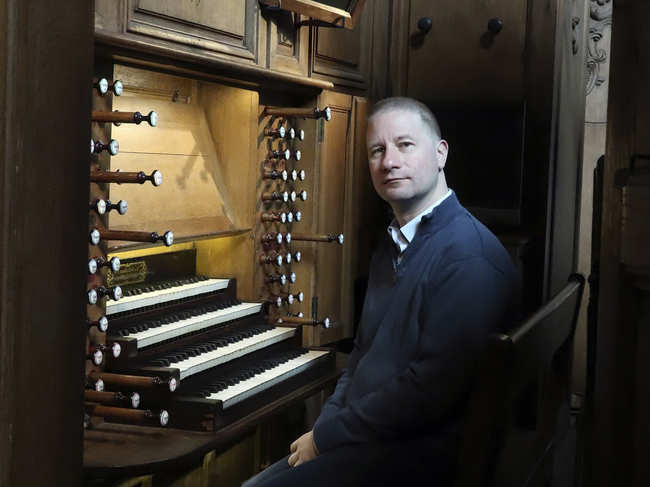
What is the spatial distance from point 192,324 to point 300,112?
1.18 metres

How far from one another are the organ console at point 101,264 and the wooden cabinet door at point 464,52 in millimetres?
2236

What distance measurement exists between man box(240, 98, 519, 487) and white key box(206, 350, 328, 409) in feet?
2.04

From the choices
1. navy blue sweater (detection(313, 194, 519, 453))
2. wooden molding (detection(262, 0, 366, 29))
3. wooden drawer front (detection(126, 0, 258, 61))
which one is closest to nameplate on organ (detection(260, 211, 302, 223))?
wooden drawer front (detection(126, 0, 258, 61))

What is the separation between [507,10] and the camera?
4.34 metres

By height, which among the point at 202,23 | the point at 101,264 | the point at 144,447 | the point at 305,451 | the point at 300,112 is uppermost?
the point at 202,23

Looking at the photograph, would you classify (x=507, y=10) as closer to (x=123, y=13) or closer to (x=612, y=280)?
(x=123, y=13)

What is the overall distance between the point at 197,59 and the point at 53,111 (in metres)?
1.61

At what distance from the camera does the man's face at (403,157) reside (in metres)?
2.56

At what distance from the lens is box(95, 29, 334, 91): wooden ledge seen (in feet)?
9.52

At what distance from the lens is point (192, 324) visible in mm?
3387

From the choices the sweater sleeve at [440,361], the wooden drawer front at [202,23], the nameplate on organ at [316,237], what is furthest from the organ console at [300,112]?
the sweater sleeve at [440,361]

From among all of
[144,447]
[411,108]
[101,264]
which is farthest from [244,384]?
[411,108]

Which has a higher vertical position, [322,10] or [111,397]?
[322,10]

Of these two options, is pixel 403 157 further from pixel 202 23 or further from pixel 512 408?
pixel 202 23
